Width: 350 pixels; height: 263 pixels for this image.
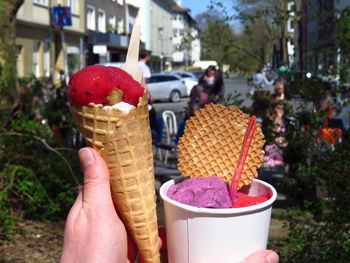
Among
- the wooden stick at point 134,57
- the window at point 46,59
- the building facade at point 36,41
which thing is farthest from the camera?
the window at point 46,59

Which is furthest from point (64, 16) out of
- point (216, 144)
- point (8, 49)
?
point (216, 144)

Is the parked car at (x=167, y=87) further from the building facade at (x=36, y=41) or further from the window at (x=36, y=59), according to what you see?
the window at (x=36, y=59)

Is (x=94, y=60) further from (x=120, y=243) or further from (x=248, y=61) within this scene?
(x=120, y=243)

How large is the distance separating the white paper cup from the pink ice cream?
6 cm

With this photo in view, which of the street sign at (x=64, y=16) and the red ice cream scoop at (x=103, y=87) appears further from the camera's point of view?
the street sign at (x=64, y=16)

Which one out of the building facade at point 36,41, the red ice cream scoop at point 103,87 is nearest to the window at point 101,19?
the red ice cream scoop at point 103,87

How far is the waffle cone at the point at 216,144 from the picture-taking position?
5.68 feet

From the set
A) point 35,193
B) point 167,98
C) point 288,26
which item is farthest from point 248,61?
point 167,98

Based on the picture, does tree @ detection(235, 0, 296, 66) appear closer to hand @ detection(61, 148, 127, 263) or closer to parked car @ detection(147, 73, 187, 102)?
hand @ detection(61, 148, 127, 263)

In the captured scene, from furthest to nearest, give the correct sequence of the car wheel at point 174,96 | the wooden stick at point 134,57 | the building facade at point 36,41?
the car wheel at point 174,96, the building facade at point 36,41, the wooden stick at point 134,57

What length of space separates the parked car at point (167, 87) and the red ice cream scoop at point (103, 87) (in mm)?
20370

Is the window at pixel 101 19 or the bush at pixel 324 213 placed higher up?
the window at pixel 101 19

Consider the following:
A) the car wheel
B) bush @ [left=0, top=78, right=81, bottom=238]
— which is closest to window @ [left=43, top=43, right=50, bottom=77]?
the car wheel

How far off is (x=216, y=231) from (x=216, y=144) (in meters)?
0.46
